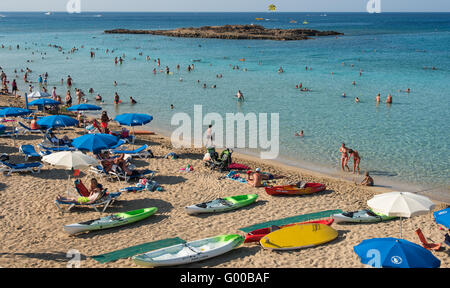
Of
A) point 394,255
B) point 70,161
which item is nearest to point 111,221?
point 70,161

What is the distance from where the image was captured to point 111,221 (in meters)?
11.0

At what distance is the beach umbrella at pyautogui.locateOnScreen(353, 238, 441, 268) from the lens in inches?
320

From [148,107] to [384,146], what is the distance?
50.0ft

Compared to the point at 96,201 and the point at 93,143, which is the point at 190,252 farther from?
the point at 93,143

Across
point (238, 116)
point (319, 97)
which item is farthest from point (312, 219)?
point (319, 97)

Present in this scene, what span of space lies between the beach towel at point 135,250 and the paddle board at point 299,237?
7.01ft

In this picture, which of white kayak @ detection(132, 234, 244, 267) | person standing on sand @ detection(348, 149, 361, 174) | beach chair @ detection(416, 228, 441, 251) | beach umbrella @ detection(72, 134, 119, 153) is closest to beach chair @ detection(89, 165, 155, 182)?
beach umbrella @ detection(72, 134, 119, 153)

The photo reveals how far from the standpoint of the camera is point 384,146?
1969 cm

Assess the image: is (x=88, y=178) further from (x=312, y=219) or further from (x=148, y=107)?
(x=148, y=107)

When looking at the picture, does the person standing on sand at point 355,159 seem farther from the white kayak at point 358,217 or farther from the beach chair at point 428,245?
the beach chair at point 428,245

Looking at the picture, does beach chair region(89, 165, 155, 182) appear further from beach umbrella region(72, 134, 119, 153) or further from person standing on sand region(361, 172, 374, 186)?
person standing on sand region(361, 172, 374, 186)

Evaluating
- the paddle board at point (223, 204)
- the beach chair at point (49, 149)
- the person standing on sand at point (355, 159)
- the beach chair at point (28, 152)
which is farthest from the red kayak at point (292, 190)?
the beach chair at point (28, 152)

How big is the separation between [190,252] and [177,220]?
7.38 ft
